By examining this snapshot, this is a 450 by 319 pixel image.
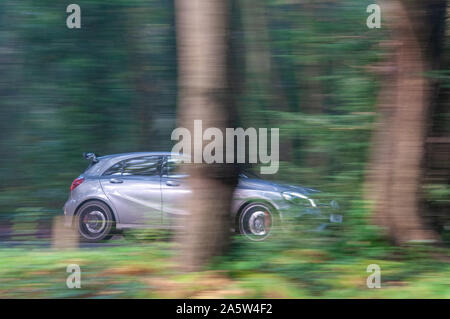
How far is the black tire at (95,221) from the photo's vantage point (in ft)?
28.6

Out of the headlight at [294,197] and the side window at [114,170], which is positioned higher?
the side window at [114,170]

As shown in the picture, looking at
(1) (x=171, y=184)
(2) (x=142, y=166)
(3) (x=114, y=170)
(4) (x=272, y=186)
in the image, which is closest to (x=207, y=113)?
(4) (x=272, y=186)

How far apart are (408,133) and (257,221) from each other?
95.7 inches

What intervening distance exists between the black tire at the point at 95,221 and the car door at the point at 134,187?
233 millimetres

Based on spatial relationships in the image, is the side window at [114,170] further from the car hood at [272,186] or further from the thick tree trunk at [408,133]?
the thick tree trunk at [408,133]

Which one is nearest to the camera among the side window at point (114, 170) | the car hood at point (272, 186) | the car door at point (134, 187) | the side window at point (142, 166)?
the car hood at point (272, 186)

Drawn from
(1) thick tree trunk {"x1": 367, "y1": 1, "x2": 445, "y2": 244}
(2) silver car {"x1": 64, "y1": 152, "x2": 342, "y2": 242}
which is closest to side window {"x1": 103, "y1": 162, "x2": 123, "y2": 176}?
(2) silver car {"x1": 64, "y1": 152, "x2": 342, "y2": 242}

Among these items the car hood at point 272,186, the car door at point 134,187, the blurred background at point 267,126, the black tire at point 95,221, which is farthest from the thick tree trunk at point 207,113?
the black tire at point 95,221

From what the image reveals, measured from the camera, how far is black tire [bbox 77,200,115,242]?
28.6 feet

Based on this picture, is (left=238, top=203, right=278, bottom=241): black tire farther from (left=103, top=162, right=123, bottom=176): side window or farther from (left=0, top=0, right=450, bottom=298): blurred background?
(left=103, top=162, right=123, bottom=176): side window

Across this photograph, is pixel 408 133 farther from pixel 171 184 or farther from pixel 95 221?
pixel 95 221

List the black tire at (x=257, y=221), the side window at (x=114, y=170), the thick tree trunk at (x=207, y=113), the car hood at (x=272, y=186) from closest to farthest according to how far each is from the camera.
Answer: the thick tree trunk at (x=207, y=113) → the black tire at (x=257, y=221) → the car hood at (x=272, y=186) → the side window at (x=114, y=170)

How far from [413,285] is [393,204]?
1.28m

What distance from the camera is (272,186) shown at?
8.05 m
